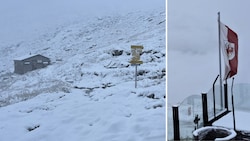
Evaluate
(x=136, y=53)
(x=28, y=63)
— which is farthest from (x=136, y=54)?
Answer: (x=28, y=63)

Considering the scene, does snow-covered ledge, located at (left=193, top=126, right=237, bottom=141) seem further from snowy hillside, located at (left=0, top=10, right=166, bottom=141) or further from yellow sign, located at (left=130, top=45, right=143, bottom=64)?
yellow sign, located at (left=130, top=45, right=143, bottom=64)

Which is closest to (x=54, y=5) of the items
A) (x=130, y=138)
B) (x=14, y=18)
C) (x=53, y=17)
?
(x=53, y=17)

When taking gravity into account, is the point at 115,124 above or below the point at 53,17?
below

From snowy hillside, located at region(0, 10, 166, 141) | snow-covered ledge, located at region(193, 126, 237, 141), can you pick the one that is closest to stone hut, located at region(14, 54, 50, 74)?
snowy hillside, located at region(0, 10, 166, 141)

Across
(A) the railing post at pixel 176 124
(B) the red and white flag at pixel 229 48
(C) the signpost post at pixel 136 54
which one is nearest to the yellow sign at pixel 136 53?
(C) the signpost post at pixel 136 54

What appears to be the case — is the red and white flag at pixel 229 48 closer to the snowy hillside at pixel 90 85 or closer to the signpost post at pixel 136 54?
the snowy hillside at pixel 90 85

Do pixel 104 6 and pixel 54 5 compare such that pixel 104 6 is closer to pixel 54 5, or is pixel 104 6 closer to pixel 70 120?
pixel 54 5
